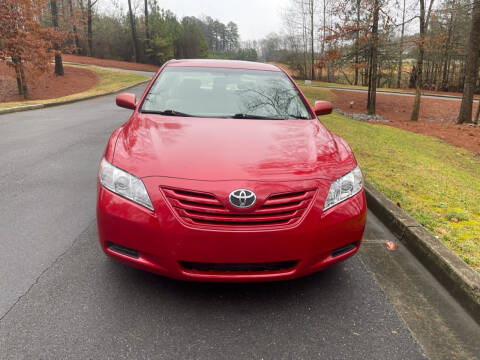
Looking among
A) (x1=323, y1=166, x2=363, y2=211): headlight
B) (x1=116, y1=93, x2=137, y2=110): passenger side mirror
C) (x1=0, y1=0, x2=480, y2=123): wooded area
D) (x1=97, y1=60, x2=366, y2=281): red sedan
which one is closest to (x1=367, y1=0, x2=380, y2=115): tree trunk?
(x1=0, y1=0, x2=480, y2=123): wooded area

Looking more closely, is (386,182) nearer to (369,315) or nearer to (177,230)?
(369,315)

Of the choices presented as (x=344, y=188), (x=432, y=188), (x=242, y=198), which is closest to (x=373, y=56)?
(x=432, y=188)

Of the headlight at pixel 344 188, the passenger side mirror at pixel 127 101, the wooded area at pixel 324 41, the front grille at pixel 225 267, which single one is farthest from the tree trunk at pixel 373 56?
the front grille at pixel 225 267

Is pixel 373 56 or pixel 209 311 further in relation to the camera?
pixel 373 56

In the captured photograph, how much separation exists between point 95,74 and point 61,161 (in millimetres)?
27021

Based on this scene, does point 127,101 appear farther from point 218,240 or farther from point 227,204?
point 218,240

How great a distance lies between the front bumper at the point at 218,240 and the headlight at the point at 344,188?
0.05 metres

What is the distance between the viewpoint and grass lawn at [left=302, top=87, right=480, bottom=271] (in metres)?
3.47

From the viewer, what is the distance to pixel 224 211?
85.1 inches

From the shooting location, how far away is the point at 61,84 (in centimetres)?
2606

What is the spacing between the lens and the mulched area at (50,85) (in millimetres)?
22375

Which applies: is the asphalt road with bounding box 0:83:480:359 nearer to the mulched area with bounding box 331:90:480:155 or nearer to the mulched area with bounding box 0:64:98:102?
the mulched area with bounding box 331:90:480:155

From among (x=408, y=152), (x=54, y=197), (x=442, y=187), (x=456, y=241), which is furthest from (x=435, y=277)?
(x=408, y=152)

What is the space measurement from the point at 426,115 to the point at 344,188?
20.8m
